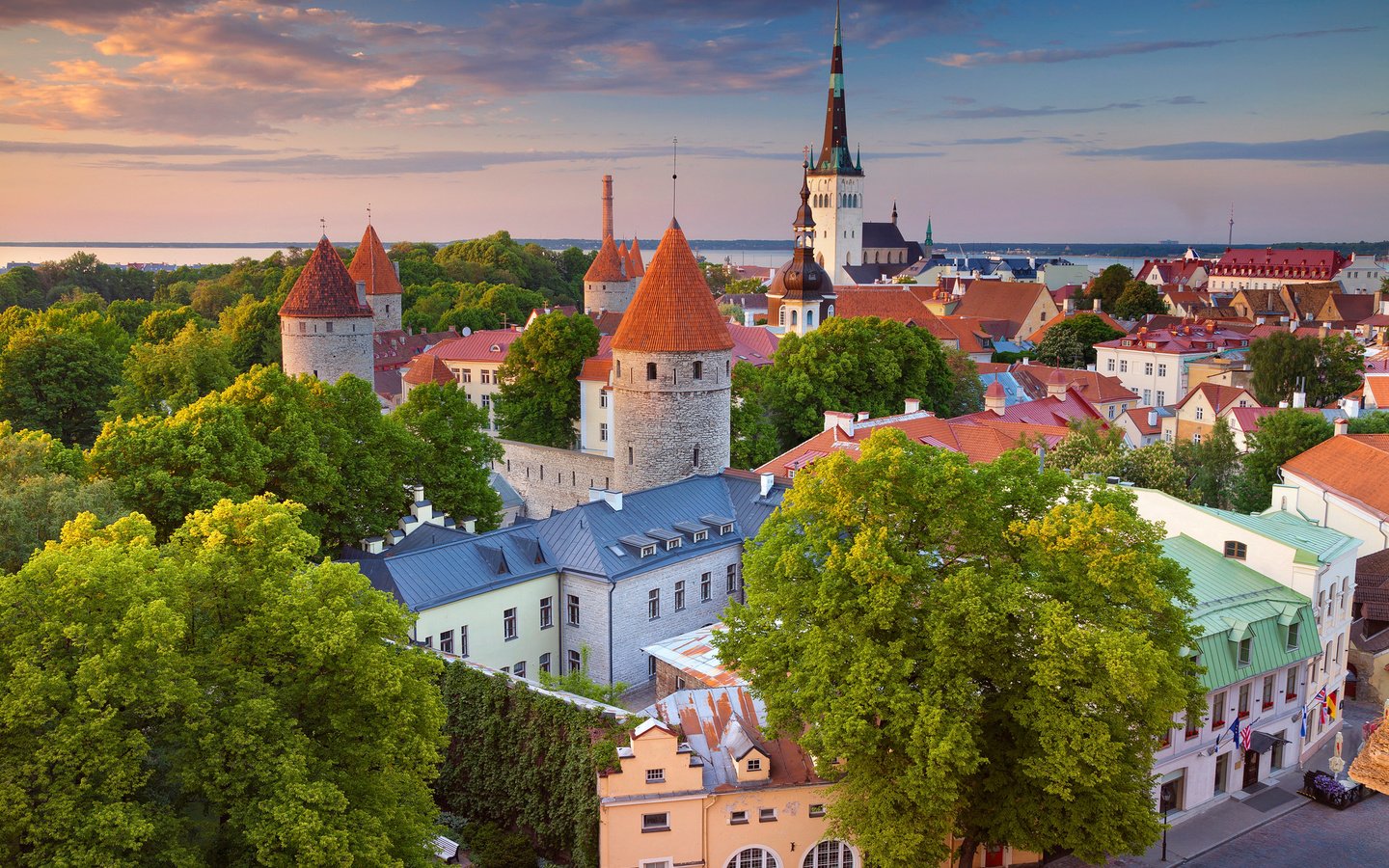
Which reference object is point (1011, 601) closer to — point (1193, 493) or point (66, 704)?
point (66, 704)

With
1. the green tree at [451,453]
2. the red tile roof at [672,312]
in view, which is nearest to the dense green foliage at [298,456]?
the green tree at [451,453]

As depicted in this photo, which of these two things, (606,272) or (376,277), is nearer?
(376,277)

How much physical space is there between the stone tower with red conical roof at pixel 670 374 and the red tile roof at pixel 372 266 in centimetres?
3418

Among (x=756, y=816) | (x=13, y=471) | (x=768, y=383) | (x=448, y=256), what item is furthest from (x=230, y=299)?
(x=756, y=816)

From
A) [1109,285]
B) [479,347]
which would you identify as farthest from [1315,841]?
[1109,285]

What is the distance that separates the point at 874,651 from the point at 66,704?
11.1 meters

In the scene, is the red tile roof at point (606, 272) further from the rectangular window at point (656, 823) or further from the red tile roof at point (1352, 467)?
the rectangular window at point (656, 823)

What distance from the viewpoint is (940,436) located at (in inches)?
1660

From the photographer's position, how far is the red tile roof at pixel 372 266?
66312 millimetres

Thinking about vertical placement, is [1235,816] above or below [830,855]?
below

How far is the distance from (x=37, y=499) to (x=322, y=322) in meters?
24.6

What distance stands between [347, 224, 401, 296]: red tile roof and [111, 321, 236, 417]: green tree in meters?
21.4

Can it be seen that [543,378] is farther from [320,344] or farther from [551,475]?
[320,344]

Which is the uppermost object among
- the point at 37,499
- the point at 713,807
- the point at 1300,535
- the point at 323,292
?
the point at 323,292
